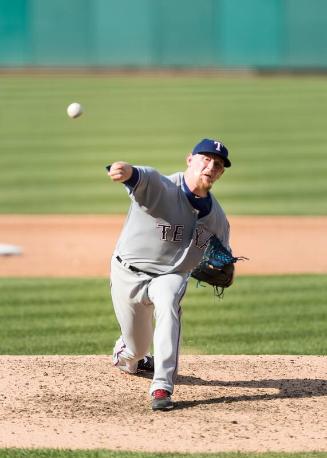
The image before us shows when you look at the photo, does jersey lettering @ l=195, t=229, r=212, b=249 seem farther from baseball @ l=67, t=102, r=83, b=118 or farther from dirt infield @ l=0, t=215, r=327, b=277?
dirt infield @ l=0, t=215, r=327, b=277

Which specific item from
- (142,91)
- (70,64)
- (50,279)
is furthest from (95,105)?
(50,279)

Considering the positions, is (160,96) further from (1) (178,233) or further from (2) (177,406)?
(2) (177,406)

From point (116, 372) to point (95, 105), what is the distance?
2088 cm

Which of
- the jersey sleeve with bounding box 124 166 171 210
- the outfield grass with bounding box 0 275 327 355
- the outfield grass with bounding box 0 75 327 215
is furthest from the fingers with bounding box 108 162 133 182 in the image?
the outfield grass with bounding box 0 75 327 215

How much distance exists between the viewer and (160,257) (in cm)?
615

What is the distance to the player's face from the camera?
19.7 ft

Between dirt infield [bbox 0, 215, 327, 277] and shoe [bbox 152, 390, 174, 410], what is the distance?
507 cm

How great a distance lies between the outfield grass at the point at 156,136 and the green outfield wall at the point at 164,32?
0.95 metres

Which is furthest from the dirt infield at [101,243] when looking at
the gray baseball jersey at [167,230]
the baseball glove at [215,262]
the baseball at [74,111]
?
the gray baseball jersey at [167,230]

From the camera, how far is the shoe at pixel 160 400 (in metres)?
5.88

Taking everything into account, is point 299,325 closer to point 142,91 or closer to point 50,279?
point 50,279

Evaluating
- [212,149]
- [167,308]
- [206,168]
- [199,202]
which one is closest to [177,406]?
[167,308]

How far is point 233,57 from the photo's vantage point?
3484 cm

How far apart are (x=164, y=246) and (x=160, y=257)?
0.25ft
